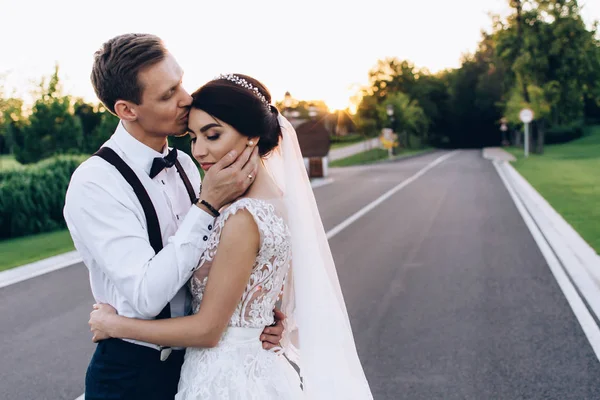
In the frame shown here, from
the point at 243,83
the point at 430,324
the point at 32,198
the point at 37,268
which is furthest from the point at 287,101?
the point at 243,83

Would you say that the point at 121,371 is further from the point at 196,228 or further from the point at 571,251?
the point at 571,251

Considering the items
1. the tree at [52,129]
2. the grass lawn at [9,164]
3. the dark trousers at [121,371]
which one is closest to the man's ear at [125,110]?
the dark trousers at [121,371]

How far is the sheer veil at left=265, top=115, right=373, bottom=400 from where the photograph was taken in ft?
7.95

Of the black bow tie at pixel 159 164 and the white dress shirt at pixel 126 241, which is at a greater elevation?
the black bow tie at pixel 159 164

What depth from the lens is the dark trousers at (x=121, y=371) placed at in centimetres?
210

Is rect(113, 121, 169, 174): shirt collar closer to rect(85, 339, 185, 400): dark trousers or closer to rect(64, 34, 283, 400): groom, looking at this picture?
rect(64, 34, 283, 400): groom

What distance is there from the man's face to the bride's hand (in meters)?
0.60

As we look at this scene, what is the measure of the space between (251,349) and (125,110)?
36.8 inches

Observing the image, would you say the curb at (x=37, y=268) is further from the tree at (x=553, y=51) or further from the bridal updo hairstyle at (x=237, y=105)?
the tree at (x=553, y=51)

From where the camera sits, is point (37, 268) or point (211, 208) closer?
point (211, 208)

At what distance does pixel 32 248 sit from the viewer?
481 inches

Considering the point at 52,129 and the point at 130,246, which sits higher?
the point at 52,129

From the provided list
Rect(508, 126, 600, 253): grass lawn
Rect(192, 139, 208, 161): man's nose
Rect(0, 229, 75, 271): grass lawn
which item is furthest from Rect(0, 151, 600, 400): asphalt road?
Rect(192, 139, 208, 161): man's nose

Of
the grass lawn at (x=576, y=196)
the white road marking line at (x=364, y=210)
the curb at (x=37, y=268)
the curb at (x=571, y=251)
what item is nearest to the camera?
the curb at (x=571, y=251)
